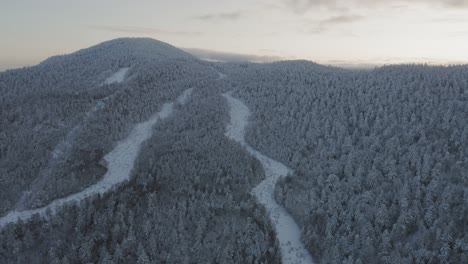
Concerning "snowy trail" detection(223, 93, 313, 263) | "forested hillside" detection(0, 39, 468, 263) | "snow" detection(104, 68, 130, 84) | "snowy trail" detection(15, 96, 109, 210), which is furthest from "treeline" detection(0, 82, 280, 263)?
"snow" detection(104, 68, 130, 84)

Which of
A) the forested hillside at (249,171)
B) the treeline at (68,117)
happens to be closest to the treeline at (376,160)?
the forested hillside at (249,171)

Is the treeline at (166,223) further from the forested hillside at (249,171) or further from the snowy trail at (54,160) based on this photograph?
the snowy trail at (54,160)

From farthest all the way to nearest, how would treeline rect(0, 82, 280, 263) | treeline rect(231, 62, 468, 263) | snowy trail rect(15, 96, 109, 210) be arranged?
snowy trail rect(15, 96, 109, 210) < treeline rect(0, 82, 280, 263) < treeline rect(231, 62, 468, 263)

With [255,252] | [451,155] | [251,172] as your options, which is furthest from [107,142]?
[451,155]

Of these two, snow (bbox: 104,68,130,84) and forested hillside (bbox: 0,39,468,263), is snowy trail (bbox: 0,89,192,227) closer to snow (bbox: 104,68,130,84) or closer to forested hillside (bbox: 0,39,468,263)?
forested hillside (bbox: 0,39,468,263)

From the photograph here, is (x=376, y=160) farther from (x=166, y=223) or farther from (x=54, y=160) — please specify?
(x=54, y=160)

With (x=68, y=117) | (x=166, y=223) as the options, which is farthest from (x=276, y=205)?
(x=68, y=117)

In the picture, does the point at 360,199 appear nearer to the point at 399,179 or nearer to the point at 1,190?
the point at 399,179
